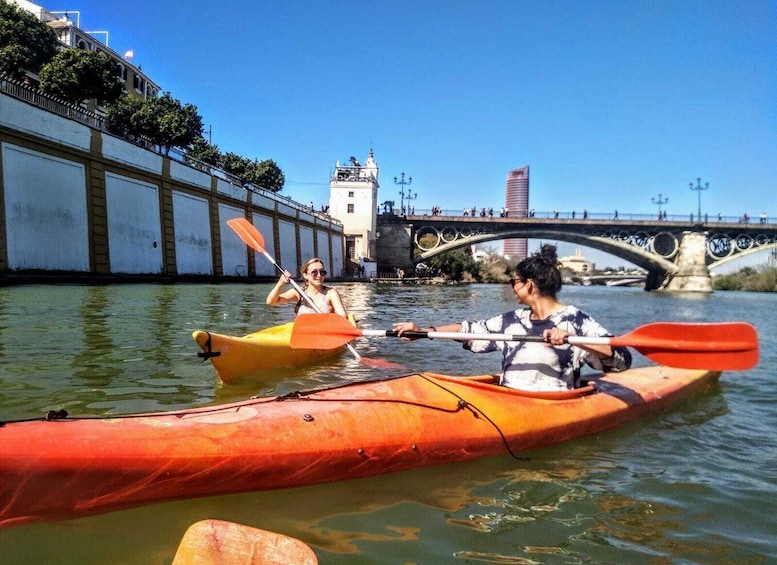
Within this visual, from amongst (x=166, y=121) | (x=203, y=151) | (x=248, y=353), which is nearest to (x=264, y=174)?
(x=203, y=151)

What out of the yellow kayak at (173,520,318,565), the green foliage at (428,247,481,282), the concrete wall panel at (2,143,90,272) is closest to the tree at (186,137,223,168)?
the concrete wall panel at (2,143,90,272)

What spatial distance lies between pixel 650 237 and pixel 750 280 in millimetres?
24640

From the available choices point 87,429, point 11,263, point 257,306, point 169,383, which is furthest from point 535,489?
point 11,263

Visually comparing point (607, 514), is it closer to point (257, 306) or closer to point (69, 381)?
point (69, 381)

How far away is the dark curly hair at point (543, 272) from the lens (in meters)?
4.64

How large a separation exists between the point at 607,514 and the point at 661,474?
3.29 ft

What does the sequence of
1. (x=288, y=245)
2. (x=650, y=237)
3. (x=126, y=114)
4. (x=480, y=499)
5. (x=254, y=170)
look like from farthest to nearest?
(x=650, y=237)
(x=254, y=170)
(x=288, y=245)
(x=126, y=114)
(x=480, y=499)

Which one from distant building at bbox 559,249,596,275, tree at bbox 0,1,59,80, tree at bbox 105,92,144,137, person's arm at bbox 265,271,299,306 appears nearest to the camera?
person's arm at bbox 265,271,299,306

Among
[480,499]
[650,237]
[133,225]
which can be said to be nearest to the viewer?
[480,499]

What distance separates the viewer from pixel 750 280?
69.9m

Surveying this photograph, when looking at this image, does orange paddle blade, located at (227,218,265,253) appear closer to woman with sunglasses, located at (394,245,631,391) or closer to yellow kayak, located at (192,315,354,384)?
yellow kayak, located at (192,315,354,384)

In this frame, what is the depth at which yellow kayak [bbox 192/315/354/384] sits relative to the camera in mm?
→ 5816

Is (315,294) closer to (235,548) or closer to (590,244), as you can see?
(235,548)

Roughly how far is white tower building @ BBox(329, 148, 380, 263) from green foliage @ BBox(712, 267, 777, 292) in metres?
44.4
